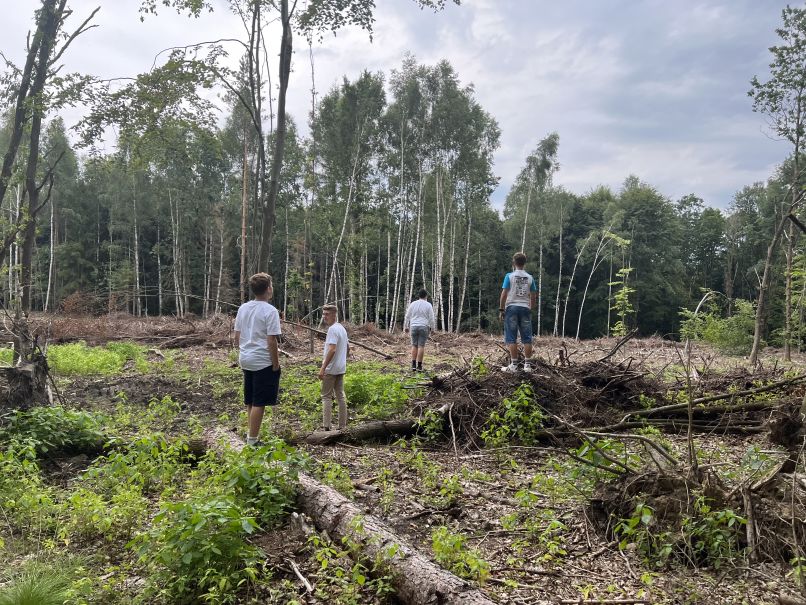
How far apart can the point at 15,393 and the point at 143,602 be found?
174 inches

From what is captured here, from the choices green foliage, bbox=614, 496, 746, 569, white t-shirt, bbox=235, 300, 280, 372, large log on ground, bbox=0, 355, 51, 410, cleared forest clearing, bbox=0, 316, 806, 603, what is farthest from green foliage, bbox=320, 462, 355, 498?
large log on ground, bbox=0, 355, 51, 410

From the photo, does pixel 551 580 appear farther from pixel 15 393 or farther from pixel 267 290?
pixel 15 393

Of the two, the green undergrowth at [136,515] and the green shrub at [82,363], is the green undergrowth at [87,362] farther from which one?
the green undergrowth at [136,515]

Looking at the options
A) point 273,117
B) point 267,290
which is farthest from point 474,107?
point 267,290

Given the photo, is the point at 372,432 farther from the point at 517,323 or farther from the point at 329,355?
the point at 517,323

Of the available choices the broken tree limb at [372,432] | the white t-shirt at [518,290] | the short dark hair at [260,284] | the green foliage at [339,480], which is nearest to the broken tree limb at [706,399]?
the broken tree limb at [372,432]

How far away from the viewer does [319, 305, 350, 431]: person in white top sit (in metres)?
6.27

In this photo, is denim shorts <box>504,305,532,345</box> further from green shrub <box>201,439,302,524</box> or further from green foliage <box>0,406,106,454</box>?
green foliage <box>0,406,106,454</box>

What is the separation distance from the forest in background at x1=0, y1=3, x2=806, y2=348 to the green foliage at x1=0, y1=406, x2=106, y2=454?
39.5 ft

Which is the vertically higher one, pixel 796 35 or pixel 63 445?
pixel 796 35

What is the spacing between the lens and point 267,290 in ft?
18.4

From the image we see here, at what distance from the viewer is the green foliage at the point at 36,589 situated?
8.98 ft

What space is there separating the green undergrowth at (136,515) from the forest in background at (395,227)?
1266cm

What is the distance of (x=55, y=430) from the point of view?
5.62m
